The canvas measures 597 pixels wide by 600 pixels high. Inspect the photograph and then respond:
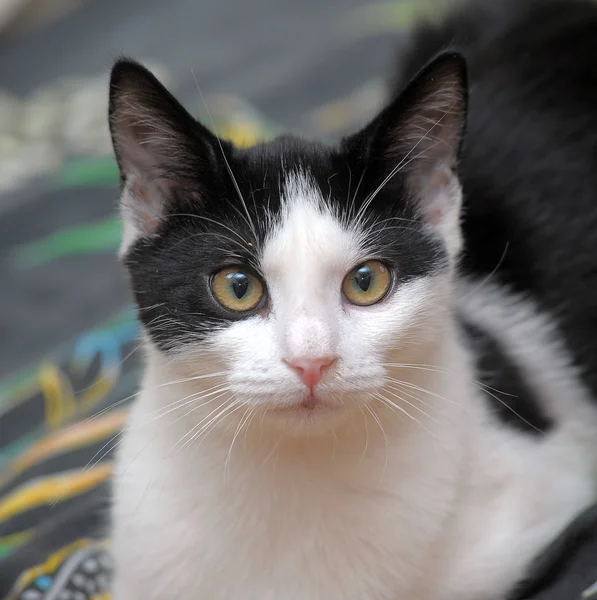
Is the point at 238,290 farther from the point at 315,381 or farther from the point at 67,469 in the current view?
the point at 67,469

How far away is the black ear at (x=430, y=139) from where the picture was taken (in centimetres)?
112

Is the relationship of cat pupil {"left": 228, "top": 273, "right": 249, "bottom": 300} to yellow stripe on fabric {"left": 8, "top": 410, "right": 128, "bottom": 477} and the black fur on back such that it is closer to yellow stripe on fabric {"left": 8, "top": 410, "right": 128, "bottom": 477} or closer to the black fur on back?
the black fur on back

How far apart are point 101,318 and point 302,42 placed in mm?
1375

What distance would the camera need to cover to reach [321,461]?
118cm

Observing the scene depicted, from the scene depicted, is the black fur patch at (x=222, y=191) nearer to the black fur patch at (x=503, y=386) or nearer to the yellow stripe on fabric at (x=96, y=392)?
the black fur patch at (x=503, y=386)

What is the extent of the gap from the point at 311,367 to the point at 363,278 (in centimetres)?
17

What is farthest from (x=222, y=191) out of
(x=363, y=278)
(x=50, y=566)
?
(x=50, y=566)

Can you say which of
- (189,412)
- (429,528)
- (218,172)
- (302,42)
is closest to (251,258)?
(218,172)

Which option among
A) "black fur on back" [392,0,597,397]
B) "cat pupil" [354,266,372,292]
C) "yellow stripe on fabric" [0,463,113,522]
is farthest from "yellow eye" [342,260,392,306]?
"yellow stripe on fabric" [0,463,113,522]

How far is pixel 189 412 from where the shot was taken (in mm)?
1148

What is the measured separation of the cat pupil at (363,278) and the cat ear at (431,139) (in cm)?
16

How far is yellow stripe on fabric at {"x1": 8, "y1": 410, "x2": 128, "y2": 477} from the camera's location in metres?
1.73

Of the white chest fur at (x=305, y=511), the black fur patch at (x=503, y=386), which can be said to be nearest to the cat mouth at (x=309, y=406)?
the white chest fur at (x=305, y=511)

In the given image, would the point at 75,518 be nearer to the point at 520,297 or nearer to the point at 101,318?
the point at 101,318
